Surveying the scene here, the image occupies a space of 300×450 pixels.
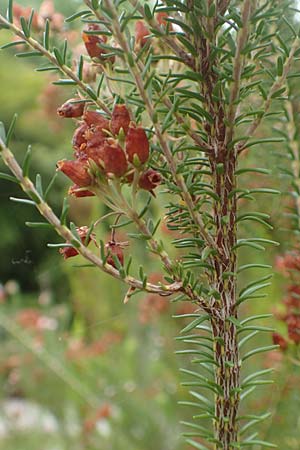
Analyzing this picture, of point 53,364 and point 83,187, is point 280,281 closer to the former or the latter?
point 53,364

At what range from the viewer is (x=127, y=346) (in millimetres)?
1716

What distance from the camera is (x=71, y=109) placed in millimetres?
432

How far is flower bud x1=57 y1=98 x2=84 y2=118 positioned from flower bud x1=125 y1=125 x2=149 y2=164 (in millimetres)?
91

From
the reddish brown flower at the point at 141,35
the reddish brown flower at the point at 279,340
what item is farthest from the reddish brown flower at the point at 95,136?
the reddish brown flower at the point at 279,340

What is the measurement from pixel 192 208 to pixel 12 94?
5.43 m

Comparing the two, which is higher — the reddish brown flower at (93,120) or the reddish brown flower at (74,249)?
the reddish brown flower at (93,120)

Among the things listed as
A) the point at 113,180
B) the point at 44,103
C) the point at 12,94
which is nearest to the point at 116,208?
the point at 113,180

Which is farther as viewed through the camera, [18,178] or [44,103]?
[44,103]

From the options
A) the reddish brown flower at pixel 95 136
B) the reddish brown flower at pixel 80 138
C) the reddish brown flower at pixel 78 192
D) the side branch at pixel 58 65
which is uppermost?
the side branch at pixel 58 65

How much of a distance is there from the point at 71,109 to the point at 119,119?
0.25ft

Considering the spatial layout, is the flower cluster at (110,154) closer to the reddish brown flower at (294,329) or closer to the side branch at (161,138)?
the side branch at (161,138)

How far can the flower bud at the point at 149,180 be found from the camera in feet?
1.24

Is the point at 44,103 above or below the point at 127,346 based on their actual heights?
above

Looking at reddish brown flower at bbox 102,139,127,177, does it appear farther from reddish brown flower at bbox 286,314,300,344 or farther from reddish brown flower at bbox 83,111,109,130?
reddish brown flower at bbox 286,314,300,344
